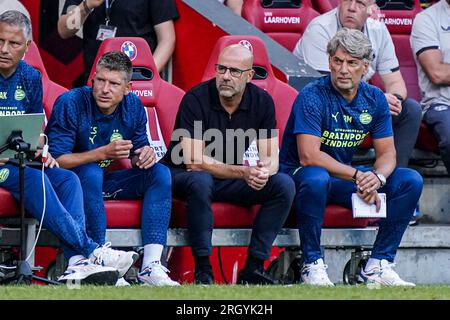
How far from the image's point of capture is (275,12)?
12.0m

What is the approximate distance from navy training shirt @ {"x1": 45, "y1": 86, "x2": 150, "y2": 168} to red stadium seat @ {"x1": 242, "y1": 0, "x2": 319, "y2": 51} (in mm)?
2685

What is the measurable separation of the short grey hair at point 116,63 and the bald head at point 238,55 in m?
0.65

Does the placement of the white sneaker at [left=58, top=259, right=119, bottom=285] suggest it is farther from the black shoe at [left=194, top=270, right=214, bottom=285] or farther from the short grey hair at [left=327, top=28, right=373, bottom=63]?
the short grey hair at [left=327, top=28, right=373, bottom=63]

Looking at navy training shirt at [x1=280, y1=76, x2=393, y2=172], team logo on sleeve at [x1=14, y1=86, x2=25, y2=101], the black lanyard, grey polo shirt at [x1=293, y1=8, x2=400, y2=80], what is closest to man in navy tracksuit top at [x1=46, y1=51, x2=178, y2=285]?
team logo on sleeve at [x1=14, y1=86, x2=25, y2=101]

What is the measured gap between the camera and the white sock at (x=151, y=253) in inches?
355

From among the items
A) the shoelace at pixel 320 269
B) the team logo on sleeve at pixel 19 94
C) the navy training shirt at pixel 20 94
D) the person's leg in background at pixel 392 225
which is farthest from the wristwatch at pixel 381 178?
the team logo on sleeve at pixel 19 94

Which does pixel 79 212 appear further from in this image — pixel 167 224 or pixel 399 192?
pixel 399 192

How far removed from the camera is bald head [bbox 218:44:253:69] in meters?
9.59

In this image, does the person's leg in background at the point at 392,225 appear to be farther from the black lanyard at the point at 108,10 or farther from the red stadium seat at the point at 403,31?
the black lanyard at the point at 108,10

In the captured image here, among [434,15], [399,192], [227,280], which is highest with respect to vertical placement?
[434,15]
